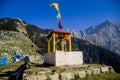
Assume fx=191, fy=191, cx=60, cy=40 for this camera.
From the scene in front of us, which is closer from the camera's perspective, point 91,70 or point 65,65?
point 91,70

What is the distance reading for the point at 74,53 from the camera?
94.7 ft

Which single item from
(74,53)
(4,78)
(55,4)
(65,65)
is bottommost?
(4,78)

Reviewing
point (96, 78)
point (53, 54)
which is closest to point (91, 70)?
point (96, 78)

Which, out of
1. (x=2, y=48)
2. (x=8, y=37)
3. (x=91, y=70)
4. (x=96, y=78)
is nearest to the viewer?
(x=96, y=78)

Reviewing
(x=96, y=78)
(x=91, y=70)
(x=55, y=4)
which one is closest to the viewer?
(x=96, y=78)

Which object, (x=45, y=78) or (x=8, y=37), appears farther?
(x=8, y=37)

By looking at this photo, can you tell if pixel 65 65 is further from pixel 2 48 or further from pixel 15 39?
pixel 15 39

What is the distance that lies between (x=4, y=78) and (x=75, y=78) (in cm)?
1147

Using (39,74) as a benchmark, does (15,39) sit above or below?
above

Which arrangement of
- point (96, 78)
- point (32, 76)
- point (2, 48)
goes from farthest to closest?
1. point (2, 48)
2. point (96, 78)
3. point (32, 76)

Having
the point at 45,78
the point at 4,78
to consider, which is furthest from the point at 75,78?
the point at 4,78

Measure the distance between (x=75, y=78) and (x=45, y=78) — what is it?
13.8ft

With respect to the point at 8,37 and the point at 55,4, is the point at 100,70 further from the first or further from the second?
the point at 8,37

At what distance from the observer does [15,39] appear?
373ft
